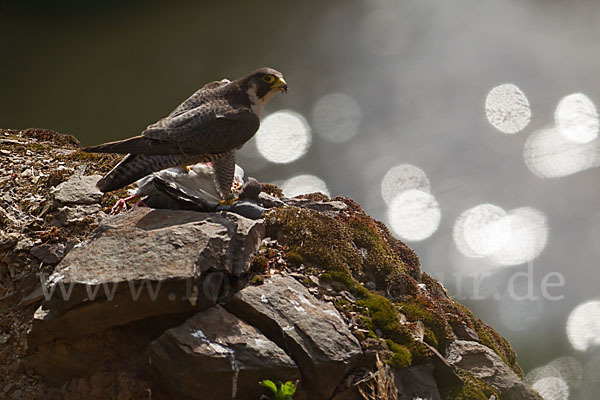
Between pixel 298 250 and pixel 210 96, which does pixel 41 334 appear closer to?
pixel 298 250

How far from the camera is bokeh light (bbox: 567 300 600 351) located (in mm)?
10852

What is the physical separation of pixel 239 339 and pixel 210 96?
9.31 feet

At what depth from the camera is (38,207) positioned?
229 inches

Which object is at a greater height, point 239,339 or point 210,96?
point 210,96

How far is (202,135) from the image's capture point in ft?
16.6

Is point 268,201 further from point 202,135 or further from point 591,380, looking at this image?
point 591,380

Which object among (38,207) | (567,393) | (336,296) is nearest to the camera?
(336,296)

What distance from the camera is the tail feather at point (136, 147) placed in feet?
16.0

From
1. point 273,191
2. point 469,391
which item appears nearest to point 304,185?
point 273,191

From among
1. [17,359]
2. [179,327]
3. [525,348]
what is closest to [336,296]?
[179,327]

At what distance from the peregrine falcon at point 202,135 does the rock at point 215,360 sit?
1.80 m

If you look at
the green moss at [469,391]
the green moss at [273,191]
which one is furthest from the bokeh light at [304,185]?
the green moss at [469,391]

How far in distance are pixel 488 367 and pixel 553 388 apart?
587 centimetres

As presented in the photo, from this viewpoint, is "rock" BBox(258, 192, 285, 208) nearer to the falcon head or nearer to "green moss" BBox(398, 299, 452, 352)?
the falcon head
